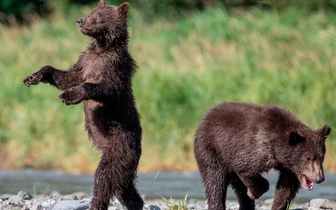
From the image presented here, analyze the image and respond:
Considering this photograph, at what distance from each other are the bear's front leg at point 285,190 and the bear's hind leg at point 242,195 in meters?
0.31

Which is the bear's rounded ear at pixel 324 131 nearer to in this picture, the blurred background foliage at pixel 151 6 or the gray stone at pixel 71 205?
the gray stone at pixel 71 205

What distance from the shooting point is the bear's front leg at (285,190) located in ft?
30.2

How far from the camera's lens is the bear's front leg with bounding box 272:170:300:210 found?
922cm

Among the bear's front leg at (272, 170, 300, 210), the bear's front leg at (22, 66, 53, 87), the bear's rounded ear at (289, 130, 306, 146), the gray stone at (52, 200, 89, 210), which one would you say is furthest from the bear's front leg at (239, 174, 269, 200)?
the bear's front leg at (22, 66, 53, 87)

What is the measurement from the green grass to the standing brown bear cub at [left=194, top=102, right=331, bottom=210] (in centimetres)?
660

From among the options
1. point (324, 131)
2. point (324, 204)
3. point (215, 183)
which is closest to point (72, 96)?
point (215, 183)

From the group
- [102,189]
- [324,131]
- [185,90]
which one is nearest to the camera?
[102,189]

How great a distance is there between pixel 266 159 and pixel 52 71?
214cm

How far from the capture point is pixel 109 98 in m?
9.04

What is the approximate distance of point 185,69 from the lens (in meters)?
17.9

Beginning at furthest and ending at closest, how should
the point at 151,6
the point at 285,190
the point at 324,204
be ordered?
the point at 151,6 < the point at 324,204 < the point at 285,190

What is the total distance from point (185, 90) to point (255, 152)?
804 centimetres

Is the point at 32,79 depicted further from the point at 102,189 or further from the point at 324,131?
the point at 324,131

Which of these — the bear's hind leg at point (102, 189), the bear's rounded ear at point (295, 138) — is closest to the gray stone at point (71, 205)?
the bear's hind leg at point (102, 189)
